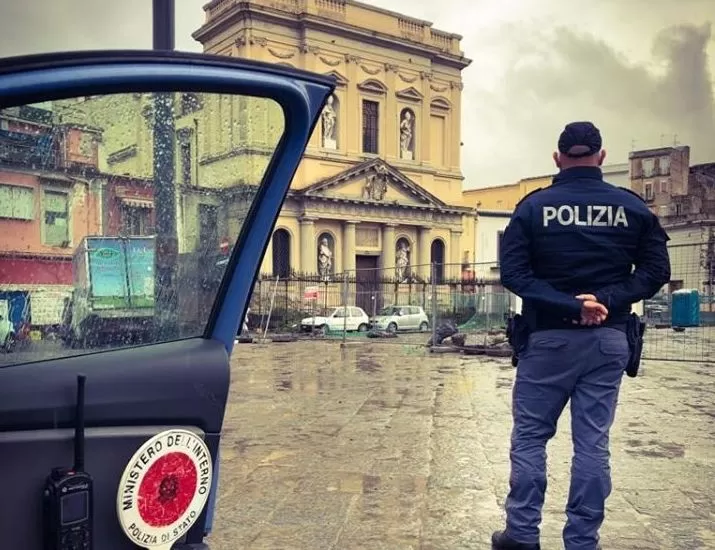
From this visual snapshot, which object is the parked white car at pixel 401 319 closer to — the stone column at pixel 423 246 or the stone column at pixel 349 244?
the stone column at pixel 349 244

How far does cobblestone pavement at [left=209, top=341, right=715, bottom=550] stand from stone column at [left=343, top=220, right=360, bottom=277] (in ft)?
93.4

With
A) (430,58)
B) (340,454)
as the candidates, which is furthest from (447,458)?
(430,58)

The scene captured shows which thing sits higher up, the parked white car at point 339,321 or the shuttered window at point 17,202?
the shuttered window at point 17,202

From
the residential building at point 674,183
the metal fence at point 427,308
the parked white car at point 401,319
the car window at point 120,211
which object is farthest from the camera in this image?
the residential building at point 674,183

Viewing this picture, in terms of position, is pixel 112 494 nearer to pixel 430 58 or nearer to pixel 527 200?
pixel 527 200

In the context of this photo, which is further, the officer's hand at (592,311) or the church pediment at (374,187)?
the church pediment at (374,187)

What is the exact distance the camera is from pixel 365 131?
4059 cm

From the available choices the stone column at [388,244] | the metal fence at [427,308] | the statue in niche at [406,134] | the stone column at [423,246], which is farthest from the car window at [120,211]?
the statue in niche at [406,134]

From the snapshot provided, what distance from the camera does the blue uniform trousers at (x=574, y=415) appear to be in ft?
10.4

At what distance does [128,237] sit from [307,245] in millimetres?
35057

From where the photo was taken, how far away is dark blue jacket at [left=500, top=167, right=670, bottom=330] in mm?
3211

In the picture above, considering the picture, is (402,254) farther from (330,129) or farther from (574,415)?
(574,415)

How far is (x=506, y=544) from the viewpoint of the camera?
340 centimetres

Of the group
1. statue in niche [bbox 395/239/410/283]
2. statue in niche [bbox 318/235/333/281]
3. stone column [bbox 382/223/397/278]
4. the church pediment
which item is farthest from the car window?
stone column [bbox 382/223/397/278]
